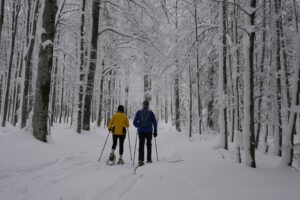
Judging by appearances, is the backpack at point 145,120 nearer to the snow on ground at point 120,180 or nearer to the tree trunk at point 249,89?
the snow on ground at point 120,180

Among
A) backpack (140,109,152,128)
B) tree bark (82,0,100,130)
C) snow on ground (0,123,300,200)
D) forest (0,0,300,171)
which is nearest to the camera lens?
snow on ground (0,123,300,200)

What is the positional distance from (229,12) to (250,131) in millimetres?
5645

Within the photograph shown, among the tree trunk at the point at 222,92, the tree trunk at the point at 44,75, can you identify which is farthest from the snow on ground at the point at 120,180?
the tree trunk at the point at 222,92

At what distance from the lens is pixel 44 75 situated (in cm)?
861

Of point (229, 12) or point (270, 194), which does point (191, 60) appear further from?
point (270, 194)

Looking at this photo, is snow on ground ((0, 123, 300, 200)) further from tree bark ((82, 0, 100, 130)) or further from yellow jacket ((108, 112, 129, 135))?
tree bark ((82, 0, 100, 130))

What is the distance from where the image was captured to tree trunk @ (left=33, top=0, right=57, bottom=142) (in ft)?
27.9

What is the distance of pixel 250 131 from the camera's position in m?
6.37

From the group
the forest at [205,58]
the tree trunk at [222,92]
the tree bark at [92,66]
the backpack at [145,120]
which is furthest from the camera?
the tree bark at [92,66]

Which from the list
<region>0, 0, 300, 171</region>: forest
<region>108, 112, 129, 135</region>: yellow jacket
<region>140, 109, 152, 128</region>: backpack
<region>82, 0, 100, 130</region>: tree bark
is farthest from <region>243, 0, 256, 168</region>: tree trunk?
<region>82, 0, 100, 130</region>: tree bark

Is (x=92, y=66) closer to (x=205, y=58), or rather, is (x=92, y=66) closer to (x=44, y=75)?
(x=44, y=75)

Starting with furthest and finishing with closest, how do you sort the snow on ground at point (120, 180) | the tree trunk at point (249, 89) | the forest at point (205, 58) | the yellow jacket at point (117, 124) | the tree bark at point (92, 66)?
the tree bark at point (92, 66)
the yellow jacket at point (117, 124)
the forest at point (205, 58)
the tree trunk at point (249, 89)
the snow on ground at point (120, 180)

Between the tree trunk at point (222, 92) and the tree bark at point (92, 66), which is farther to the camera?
the tree bark at point (92, 66)

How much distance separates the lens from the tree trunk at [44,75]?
27.9 feet
